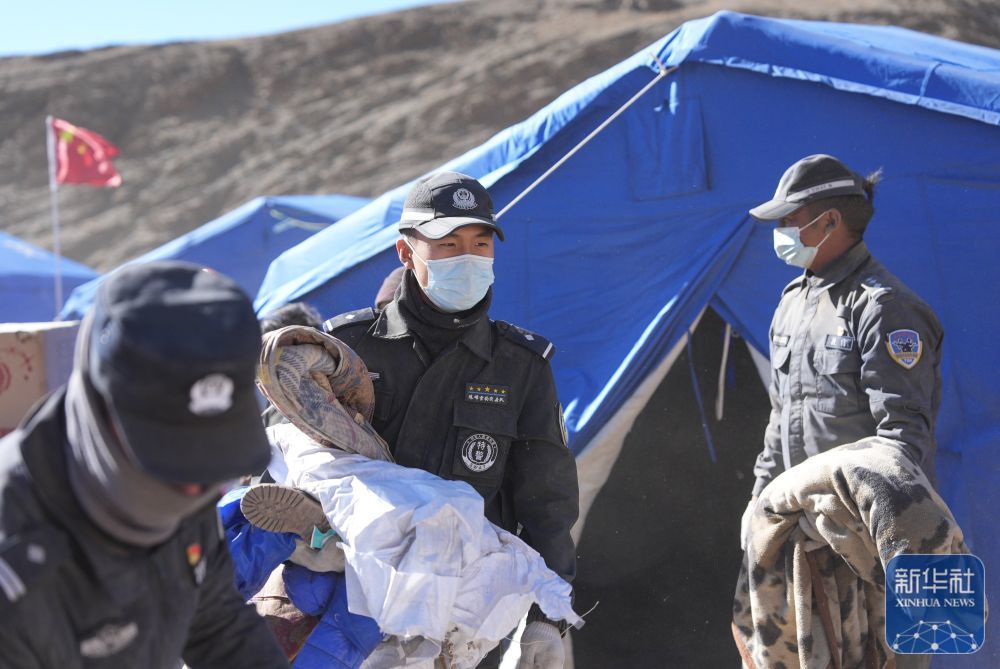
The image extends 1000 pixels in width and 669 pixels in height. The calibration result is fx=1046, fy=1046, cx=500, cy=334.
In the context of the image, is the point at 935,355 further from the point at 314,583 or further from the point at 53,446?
the point at 53,446

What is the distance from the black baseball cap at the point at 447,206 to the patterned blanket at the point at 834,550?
1217mm

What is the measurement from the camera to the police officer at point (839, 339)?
2945 mm

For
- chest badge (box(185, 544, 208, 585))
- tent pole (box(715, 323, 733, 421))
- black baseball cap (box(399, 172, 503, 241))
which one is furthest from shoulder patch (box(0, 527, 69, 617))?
tent pole (box(715, 323, 733, 421))

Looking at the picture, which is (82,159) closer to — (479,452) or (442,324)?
(442,324)

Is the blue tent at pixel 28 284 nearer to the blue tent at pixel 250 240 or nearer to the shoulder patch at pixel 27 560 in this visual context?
the blue tent at pixel 250 240

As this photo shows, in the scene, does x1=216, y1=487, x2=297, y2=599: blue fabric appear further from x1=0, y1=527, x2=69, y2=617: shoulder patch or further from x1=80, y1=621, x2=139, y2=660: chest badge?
x1=0, y1=527, x2=69, y2=617: shoulder patch

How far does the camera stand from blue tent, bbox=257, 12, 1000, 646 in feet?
12.2

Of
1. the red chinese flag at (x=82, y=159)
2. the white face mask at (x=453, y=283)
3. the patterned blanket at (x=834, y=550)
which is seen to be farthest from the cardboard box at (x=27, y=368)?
the red chinese flag at (x=82, y=159)

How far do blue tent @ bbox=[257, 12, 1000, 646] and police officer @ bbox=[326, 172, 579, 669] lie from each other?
1.33 metres

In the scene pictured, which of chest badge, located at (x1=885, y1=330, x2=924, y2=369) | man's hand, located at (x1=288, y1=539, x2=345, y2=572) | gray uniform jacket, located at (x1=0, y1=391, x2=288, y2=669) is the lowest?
man's hand, located at (x1=288, y1=539, x2=345, y2=572)

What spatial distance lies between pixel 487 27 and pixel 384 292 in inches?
972

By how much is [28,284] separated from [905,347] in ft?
29.8

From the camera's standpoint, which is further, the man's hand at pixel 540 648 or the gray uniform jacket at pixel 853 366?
the gray uniform jacket at pixel 853 366

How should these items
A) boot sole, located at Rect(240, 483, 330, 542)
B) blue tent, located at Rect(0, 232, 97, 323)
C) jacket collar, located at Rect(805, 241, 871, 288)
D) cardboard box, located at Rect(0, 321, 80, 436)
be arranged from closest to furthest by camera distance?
1. boot sole, located at Rect(240, 483, 330, 542)
2. cardboard box, located at Rect(0, 321, 80, 436)
3. jacket collar, located at Rect(805, 241, 871, 288)
4. blue tent, located at Rect(0, 232, 97, 323)
